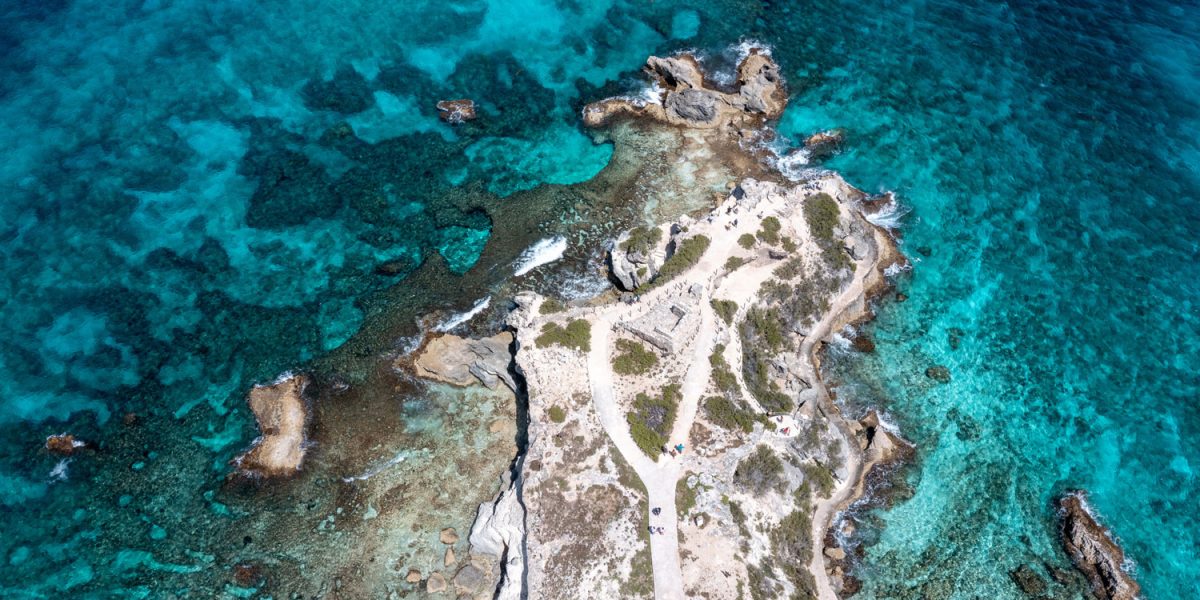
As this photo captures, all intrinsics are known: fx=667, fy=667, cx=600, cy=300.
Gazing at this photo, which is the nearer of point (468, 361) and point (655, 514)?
point (655, 514)

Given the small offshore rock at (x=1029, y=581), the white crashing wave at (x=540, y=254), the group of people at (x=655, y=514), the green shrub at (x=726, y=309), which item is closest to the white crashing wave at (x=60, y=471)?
the white crashing wave at (x=540, y=254)

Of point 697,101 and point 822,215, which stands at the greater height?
point 697,101

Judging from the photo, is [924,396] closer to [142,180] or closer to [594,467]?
[594,467]

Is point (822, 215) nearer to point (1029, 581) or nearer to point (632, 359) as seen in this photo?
point (632, 359)

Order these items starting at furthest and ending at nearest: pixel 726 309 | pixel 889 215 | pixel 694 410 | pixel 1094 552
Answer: pixel 889 215
pixel 726 309
pixel 694 410
pixel 1094 552

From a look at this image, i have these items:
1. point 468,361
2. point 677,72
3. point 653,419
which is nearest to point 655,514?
point 653,419

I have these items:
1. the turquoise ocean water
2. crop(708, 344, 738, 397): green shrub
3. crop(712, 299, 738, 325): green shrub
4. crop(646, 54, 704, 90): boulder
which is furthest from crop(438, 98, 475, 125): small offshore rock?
crop(708, 344, 738, 397): green shrub
